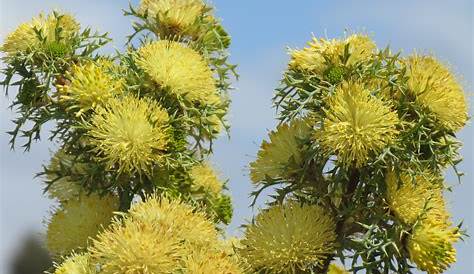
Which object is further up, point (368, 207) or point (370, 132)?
point (370, 132)

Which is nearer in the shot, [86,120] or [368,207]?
[368,207]

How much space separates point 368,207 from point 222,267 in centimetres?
101

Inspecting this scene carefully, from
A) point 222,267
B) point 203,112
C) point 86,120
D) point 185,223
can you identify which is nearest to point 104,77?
point 86,120

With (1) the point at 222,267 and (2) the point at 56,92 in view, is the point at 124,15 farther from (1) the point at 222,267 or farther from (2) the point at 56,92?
(1) the point at 222,267

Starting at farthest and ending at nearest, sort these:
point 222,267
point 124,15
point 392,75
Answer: point 124,15 < point 392,75 < point 222,267

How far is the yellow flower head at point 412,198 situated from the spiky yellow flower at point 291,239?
42cm

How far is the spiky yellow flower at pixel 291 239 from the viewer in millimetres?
5699

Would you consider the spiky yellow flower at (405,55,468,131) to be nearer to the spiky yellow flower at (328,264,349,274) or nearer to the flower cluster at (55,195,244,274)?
the spiky yellow flower at (328,264,349,274)

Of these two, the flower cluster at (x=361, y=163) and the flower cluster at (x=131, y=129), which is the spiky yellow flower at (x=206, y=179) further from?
Answer: the flower cluster at (x=361, y=163)

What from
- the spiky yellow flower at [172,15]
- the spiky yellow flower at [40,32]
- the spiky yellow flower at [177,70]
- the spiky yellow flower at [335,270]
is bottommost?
the spiky yellow flower at [335,270]

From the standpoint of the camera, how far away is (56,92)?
22.2ft

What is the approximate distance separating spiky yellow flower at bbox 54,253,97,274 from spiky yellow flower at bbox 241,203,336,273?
973 millimetres

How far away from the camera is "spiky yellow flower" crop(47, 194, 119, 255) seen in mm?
6555

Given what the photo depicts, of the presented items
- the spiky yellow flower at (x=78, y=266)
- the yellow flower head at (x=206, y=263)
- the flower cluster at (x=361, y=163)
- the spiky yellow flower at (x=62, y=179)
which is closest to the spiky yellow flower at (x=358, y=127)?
the flower cluster at (x=361, y=163)
